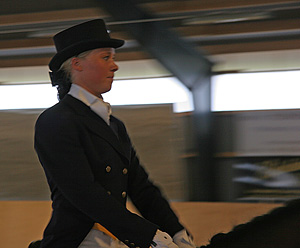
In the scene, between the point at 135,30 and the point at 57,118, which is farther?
the point at 135,30

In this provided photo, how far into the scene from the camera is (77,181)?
4.46 feet

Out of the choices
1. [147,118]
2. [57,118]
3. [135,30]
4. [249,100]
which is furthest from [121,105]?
[57,118]

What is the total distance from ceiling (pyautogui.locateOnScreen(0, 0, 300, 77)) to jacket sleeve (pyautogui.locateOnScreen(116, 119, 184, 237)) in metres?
1.86

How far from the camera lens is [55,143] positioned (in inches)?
54.2

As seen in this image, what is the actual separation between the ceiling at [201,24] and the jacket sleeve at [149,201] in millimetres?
1864

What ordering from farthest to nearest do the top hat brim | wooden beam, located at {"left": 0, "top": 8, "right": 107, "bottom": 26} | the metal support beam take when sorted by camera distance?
1. wooden beam, located at {"left": 0, "top": 8, "right": 107, "bottom": 26}
2. the metal support beam
3. the top hat brim

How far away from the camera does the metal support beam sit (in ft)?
11.3

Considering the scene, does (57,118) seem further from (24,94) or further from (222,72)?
(24,94)

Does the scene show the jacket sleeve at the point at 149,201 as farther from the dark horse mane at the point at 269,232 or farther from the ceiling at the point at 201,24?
the ceiling at the point at 201,24

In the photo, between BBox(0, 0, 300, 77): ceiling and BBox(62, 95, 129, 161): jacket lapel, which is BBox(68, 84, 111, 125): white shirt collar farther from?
BBox(0, 0, 300, 77): ceiling

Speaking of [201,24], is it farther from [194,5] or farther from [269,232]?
[269,232]

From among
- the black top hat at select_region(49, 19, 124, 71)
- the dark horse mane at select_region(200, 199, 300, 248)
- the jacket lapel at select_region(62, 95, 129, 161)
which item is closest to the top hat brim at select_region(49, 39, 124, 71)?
the black top hat at select_region(49, 19, 124, 71)

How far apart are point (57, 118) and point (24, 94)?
2401mm

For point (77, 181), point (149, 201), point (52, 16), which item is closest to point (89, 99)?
point (77, 181)
